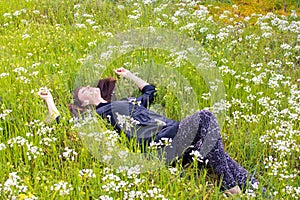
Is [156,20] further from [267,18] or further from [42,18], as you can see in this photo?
[42,18]

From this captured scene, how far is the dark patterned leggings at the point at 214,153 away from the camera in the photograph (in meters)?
4.03

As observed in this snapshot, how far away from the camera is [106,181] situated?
363 cm

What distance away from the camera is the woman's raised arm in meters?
4.90

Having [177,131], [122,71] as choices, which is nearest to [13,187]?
[177,131]

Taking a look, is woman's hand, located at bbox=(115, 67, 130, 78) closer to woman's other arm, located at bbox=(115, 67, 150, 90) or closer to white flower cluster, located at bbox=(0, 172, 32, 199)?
woman's other arm, located at bbox=(115, 67, 150, 90)

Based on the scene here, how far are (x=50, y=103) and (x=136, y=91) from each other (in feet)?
4.03

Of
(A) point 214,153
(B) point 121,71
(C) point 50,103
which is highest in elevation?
(B) point 121,71

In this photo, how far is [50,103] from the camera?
5082 millimetres

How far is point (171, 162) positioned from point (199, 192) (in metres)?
0.40

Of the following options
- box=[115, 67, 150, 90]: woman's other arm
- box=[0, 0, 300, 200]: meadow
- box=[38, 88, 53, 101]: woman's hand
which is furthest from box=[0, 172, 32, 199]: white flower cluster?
box=[115, 67, 150, 90]: woman's other arm

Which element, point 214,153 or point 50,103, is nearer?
point 214,153

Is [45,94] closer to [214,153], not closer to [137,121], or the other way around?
[137,121]

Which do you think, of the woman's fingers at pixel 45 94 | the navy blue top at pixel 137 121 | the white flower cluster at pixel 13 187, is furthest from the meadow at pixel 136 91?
the navy blue top at pixel 137 121

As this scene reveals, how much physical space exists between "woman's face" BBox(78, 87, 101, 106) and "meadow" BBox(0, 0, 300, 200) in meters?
0.25
